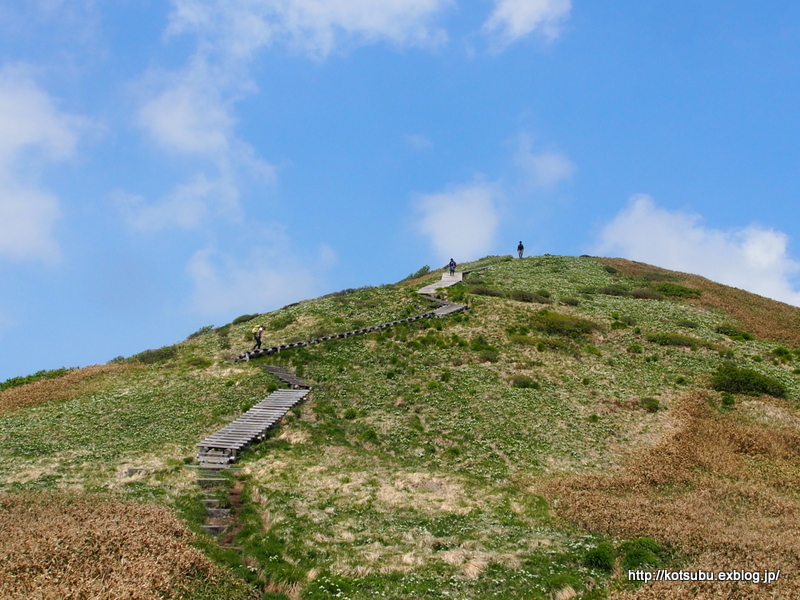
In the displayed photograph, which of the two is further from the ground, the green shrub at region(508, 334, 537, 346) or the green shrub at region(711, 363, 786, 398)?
the green shrub at region(508, 334, 537, 346)

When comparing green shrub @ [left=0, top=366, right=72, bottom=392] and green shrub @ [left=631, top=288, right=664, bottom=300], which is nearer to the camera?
green shrub @ [left=0, top=366, right=72, bottom=392]

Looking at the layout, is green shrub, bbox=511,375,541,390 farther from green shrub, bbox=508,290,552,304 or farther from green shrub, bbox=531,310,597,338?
green shrub, bbox=508,290,552,304

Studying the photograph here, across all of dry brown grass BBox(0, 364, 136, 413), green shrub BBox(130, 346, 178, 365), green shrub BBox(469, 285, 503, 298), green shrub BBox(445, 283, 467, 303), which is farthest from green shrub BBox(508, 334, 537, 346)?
dry brown grass BBox(0, 364, 136, 413)

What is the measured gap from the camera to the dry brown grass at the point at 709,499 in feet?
54.9

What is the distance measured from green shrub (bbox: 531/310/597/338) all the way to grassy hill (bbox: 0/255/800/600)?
22 centimetres

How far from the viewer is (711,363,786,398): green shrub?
1438 inches

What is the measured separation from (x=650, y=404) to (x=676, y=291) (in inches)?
1343

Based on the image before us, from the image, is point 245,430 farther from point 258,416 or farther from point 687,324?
point 687,324

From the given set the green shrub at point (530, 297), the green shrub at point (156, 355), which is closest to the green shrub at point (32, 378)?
the green shrub at point (156, 355)

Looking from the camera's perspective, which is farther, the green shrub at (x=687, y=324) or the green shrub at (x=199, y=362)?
the green shrub at (x=687, y=324)

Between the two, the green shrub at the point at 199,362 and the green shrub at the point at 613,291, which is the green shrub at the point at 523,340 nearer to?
the green shrub at the point at 199,362

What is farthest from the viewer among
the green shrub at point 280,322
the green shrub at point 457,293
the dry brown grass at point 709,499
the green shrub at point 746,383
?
the green shrub at point 457,293

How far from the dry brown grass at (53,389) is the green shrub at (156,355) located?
1.48 meters

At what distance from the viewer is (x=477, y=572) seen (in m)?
17.3
